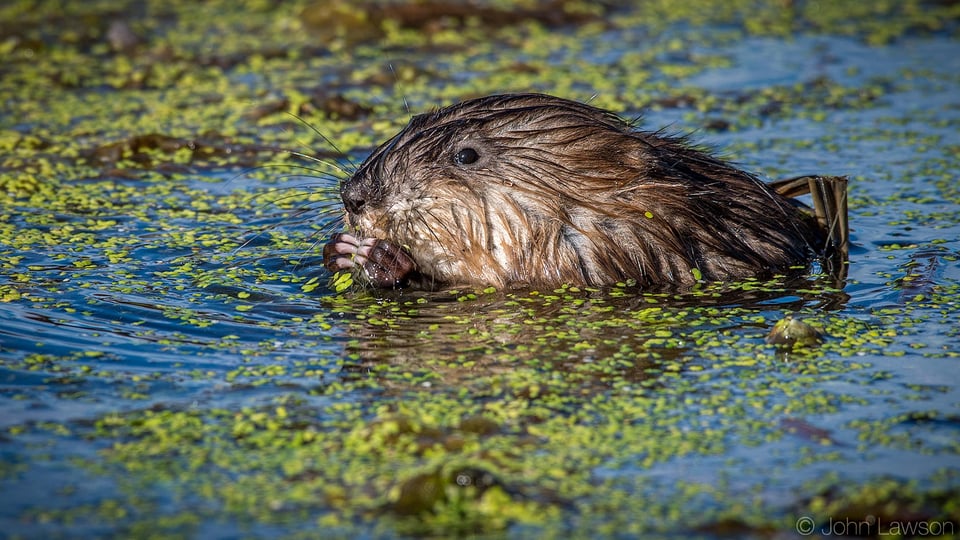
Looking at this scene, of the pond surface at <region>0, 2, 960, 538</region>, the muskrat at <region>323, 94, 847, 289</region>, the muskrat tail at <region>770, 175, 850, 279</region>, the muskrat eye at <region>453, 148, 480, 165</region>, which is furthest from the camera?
the muskrat tail at <region>770, 175, 850, 279</region>

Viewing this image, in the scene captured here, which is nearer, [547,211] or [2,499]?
[2,499]

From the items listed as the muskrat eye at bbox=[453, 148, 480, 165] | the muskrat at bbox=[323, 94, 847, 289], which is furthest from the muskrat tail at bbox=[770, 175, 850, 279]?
the muskrat eye at bbox=[453, 148, 480, 165]

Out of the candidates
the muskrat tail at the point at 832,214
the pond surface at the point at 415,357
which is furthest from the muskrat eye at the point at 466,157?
the muskrat tail at the point at 832,214

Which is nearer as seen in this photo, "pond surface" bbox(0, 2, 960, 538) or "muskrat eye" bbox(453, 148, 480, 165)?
"pond surface" bbox(0, 2, 960, 538)

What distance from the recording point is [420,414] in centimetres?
465

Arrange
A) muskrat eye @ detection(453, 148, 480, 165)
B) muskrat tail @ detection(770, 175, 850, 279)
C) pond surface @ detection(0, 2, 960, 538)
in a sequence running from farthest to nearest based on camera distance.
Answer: muskrat tail @ detection(770, 175, 850, 279) → muskrat eye @ detection(453, 148, 480, 165) → pond surface @ detection(0, 2, 960, 538)

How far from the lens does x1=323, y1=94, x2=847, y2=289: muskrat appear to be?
238 inches

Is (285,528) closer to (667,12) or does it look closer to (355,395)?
(355,395)

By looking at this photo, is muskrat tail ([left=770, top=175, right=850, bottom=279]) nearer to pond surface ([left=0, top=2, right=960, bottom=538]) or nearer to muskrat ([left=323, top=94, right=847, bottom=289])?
pond surface ([left=0, top=2, right=960, bottom=538])

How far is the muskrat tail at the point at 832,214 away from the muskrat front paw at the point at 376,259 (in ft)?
7.29

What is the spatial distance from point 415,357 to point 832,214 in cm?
274

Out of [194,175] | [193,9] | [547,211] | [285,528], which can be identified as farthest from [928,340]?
[193,9]

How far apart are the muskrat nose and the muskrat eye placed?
17.6 inches

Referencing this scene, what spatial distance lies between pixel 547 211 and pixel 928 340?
1.82 m
